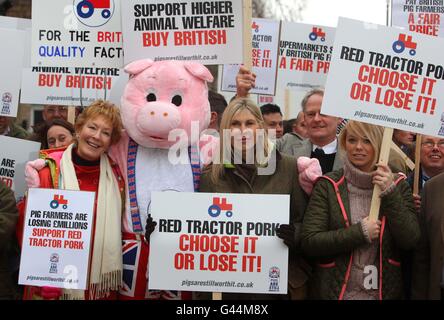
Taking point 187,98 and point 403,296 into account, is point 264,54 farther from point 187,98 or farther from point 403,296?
point 403,296

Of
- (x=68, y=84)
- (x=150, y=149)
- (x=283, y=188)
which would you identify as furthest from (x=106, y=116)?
(x=68, y=84)

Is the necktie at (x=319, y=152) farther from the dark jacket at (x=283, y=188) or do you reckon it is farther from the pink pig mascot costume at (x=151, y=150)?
the pink pig mascot costume at (x=151, y=150)

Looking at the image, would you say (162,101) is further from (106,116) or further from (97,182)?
(97,182)

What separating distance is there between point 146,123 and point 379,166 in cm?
153

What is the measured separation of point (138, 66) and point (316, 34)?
3347 millimetres

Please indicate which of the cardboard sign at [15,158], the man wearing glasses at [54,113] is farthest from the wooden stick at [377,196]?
the man wearing glasses at [54,113]

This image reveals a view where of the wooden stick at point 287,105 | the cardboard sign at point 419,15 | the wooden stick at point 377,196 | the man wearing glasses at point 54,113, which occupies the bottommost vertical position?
the wooden stick at point 377,196

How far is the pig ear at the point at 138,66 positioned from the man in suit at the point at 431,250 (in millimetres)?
2124

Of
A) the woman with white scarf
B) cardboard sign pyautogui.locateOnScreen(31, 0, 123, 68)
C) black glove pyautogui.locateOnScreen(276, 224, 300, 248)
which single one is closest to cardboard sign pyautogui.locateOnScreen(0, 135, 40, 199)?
cardboard sign pyautogui.locateOnScreen(31, 0, 123, 68)

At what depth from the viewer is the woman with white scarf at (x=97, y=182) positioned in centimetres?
529

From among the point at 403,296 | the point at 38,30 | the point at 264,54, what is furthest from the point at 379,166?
the point at 264,54

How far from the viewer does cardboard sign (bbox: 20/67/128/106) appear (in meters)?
6.99

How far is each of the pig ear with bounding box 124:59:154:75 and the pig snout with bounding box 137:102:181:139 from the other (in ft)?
1.03

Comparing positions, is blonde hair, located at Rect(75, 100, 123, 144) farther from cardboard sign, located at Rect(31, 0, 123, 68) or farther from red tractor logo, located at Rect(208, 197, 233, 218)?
red tractor logo, located at Rect(208, 197, 233, 218)
